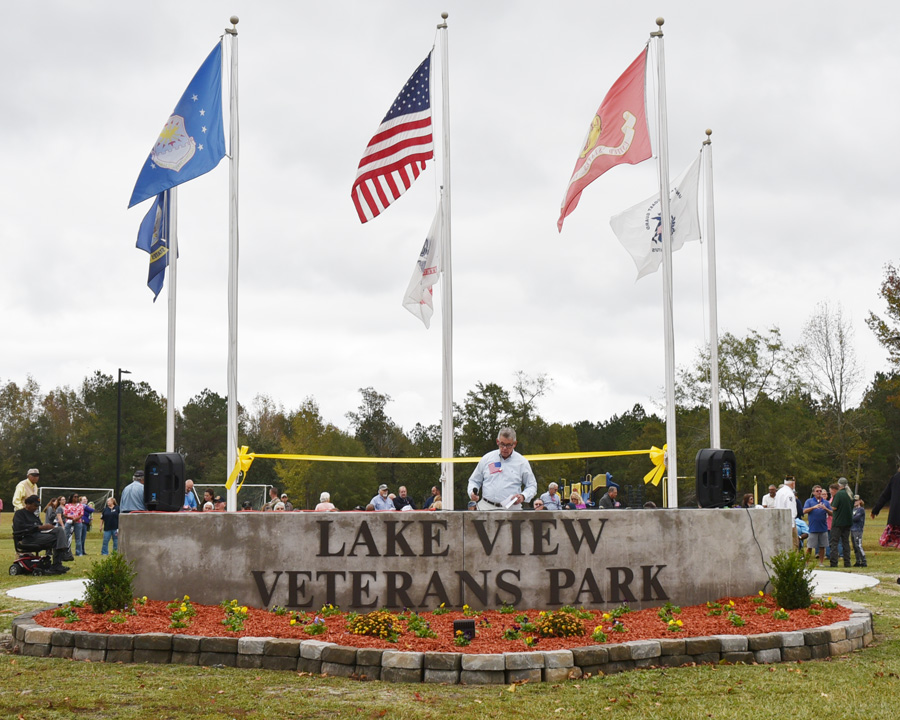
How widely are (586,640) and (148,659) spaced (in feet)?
12.2

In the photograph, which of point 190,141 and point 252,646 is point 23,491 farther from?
point 252,646

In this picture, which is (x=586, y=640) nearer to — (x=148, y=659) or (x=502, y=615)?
(x=502, y=615)

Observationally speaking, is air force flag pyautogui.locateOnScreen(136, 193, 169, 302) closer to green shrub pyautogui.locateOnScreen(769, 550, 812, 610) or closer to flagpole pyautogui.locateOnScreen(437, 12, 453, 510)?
flagpole pyautogui.locateOnScreen(437, 12, 453, 510)

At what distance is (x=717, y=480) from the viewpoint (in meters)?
10.3

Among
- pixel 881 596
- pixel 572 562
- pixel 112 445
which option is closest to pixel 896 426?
pixel 112 445

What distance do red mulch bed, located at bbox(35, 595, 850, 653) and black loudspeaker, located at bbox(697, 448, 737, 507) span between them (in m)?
1.27

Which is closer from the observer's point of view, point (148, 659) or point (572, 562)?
point (148, 659)

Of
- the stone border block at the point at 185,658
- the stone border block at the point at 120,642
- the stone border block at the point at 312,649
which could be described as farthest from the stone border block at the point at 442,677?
the stone border block at the point at 120,642

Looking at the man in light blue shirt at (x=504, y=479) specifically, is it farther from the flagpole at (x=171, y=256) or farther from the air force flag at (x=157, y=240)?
the air force flag at (x=157, y=240)

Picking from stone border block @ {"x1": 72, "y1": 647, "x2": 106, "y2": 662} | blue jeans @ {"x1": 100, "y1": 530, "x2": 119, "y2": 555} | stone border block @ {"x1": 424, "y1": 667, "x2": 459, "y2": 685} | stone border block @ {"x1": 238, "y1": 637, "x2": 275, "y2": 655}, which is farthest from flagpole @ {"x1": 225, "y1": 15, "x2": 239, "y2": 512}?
blue jeans @ {"x1": 100, "y1": 530, "x2": 119, "y2": 555}

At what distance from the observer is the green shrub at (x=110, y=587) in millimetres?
9008

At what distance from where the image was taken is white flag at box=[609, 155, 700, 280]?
47.6 ft

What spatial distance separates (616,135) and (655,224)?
6.28 ft

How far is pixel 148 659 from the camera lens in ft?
25.5
